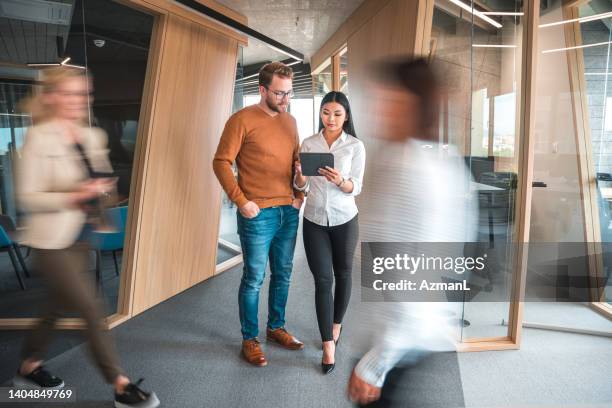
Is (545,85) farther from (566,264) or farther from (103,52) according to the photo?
(103,52)

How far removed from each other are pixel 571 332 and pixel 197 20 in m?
3.92

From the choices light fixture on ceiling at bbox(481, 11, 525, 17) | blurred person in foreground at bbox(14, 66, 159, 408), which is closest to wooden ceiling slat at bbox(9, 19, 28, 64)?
blurred person in foreground at bbox(14, 66, 159, 408)

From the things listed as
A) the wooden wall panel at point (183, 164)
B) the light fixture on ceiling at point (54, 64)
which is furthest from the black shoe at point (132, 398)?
the light fixture on ceiling at point (54, 64)

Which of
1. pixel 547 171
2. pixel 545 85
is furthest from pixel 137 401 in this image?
pixel 545 85

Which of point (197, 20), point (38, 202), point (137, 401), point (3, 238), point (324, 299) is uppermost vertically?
point (197, 20)

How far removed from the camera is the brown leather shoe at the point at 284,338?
2.84m

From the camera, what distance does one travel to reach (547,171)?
3.53m

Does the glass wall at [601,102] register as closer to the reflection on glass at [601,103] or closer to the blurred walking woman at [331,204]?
the reflection on glass at [601,103]

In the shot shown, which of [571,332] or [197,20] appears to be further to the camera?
[197,20]

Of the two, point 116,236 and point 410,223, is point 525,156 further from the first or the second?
point 116,236

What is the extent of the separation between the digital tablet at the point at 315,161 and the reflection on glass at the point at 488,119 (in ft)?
3.16

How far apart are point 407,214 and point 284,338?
6.24ft

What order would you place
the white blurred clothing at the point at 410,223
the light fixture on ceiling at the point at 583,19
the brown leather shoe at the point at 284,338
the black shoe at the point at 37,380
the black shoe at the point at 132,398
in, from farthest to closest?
Result: the light fixture on ceiling at the point at 583,19, the brown leather shoe at the point at 284,338, the black shoe at the point at 37,380, the black shoe at the point at 132,398, the white blurred clothing at the point at 410,223

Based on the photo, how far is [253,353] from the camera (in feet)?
8.73
